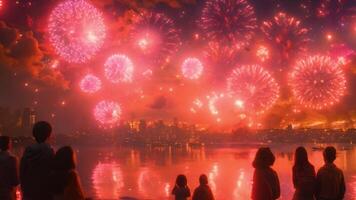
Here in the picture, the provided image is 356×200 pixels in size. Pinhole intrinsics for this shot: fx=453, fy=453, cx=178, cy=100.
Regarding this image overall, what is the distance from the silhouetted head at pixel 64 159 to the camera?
8.76 m

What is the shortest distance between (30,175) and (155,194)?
34.3 m

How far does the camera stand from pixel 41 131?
881 cm

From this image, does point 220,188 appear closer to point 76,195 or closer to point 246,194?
point 246,194

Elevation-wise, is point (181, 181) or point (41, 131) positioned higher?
point (41, 131)

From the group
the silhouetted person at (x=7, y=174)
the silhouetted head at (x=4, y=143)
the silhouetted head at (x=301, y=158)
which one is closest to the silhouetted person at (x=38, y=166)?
the silhouetted person at (x=7, y=174)

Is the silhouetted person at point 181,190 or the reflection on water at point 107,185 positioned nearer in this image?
the silhouetted person at point 181,190

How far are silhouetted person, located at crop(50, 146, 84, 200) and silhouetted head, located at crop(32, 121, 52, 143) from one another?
42 centimetres

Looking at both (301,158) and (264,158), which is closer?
(264,158)

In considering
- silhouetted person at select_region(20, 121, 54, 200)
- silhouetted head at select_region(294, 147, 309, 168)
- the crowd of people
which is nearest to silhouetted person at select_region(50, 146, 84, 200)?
the crowd of people

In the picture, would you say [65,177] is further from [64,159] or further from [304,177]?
[304,177]

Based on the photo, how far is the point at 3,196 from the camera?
412 inches

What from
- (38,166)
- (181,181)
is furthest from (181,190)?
(38,166)

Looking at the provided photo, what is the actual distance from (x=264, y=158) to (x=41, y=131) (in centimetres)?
499

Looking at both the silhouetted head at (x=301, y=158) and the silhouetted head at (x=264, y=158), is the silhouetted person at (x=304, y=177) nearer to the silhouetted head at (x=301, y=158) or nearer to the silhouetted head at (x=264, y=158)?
the silhouetted head at (x=301, y=158)
